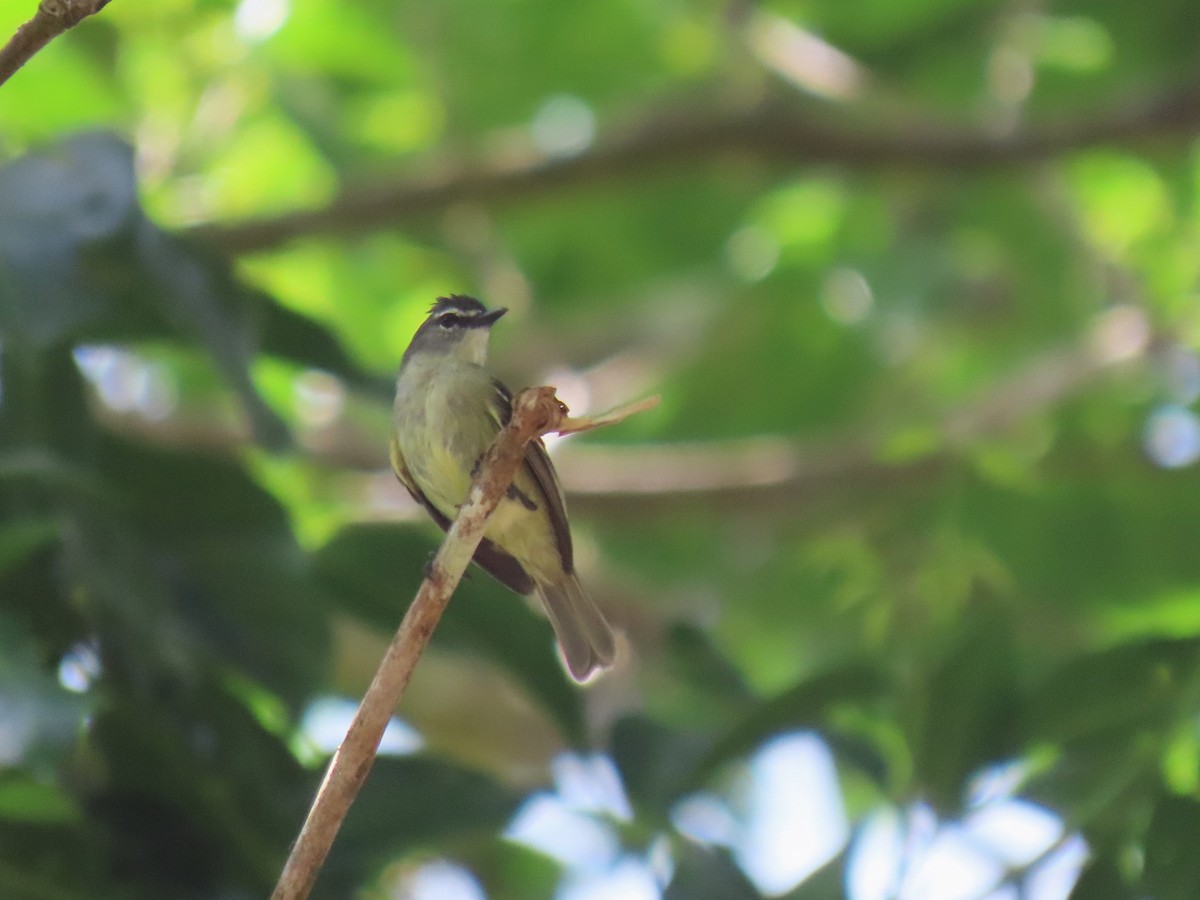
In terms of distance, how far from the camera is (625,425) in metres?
8.69

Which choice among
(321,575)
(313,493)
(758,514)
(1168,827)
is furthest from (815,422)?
(1168,827)

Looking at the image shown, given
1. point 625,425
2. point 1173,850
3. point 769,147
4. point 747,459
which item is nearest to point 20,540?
point 1173,850

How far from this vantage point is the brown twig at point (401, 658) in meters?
2.27

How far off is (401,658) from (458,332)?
2463mm

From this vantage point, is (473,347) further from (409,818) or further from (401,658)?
(401,658)

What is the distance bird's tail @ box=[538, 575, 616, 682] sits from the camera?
4324 millimetres

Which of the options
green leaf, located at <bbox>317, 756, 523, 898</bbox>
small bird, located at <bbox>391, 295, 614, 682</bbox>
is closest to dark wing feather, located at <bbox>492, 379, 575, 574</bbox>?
Answer: small bird, located at <bbox>391, 295, 614, 682</bbox>

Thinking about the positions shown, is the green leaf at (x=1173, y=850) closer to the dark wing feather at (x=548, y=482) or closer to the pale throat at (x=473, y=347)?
the dark wing feather at (x=548, y=482)

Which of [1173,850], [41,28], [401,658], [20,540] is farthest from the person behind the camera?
[20,540]

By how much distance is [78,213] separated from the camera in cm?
360

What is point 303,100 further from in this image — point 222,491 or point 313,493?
point 222,491

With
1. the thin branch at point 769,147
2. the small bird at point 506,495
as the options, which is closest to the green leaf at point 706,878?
the small bird at point 506,495

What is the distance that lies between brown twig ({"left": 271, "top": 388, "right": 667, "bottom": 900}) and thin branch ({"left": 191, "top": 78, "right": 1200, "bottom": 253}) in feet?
12.5

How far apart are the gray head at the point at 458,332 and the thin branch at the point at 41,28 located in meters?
2.40
